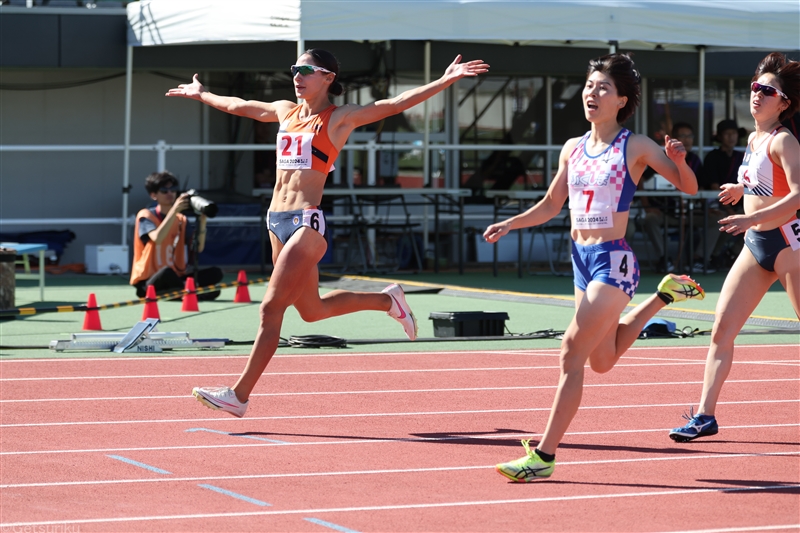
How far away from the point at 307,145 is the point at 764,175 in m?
2.58

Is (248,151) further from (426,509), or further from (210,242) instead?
(426,509)

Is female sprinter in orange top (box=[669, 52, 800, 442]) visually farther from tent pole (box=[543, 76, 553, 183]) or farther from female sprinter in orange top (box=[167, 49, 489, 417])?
tent pole (box=[543, 76, 553, 183])

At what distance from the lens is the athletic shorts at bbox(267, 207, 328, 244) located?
7.39 meters

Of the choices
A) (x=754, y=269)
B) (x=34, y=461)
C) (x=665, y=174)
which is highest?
(x=665, y=174)

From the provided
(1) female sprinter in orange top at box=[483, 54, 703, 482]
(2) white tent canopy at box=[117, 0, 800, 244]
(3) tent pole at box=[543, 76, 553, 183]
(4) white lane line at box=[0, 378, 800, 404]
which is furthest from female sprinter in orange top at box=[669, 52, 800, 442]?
(3) tent pole at box=[543, 76, 553, 183]

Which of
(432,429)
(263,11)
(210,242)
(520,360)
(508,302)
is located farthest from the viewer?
(210,242)

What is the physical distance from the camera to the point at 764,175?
22.4 feet

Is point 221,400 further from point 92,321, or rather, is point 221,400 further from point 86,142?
point 86,142

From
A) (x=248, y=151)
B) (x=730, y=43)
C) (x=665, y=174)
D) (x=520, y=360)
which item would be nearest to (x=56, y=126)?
(x=248, y=151)

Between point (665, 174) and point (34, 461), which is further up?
point (665, 174)

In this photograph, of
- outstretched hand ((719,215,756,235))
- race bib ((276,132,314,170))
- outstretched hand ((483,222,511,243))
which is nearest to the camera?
outstretched hand ((719,215,756,235))

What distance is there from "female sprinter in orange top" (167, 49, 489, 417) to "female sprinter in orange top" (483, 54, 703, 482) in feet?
3.32

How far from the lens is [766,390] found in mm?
8727

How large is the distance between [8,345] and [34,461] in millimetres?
4894
